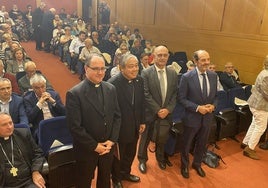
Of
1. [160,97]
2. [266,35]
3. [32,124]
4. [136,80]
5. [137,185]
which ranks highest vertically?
[266,35]

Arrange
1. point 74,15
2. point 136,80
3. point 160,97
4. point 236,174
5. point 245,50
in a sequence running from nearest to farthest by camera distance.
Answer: point 136,80, point 160,97, point 236,174, point 245,50, point 74,15

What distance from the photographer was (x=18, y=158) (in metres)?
2.39

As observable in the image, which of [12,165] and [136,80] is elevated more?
[136,80]

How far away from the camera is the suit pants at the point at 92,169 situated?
7.97 ft

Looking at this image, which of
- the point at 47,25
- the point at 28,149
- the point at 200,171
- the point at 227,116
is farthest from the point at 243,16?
the point at 47,25

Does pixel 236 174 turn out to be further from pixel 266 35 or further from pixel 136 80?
pixel 266 35

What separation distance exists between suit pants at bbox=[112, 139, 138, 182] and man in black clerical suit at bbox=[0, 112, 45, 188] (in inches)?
33.0

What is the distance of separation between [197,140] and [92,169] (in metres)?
1.50

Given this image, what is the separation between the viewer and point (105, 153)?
8.04 feet

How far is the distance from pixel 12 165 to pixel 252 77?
541 centimetres

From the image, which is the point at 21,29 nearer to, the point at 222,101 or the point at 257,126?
the point at 222,101

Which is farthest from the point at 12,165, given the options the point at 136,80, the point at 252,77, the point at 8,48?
the point at 252,77

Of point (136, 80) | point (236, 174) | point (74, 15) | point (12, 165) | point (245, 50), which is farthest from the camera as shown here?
point (74, 15)

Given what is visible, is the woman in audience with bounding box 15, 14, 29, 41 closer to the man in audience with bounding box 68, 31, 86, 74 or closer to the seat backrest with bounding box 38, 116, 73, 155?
the man in audience with bounding box 68, 31, 86, 74
